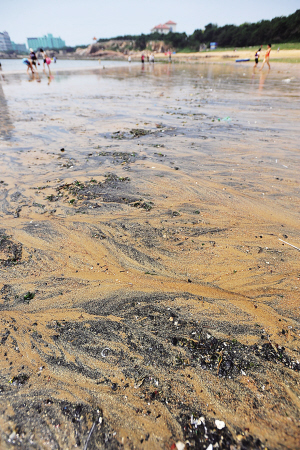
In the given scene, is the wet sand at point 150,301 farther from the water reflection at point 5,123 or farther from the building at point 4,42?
the building at point 4,42

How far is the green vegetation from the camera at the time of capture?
5184 cm

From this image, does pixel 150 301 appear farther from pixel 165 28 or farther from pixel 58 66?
pixel 165 28

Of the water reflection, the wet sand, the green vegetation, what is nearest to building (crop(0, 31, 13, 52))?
the green vegetation

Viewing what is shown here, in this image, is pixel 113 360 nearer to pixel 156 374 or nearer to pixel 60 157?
pixel 156 374

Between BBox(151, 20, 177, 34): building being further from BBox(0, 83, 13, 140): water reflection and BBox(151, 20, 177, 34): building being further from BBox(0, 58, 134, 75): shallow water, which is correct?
BBox(0, 83, 13, 140): water reflection

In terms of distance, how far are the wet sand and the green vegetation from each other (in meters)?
53.8

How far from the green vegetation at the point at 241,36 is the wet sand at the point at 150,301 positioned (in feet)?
176

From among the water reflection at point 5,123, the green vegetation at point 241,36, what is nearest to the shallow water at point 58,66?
the water reflection at point 5,123

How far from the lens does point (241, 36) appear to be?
63781 mm

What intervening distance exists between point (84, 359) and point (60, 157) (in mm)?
5322

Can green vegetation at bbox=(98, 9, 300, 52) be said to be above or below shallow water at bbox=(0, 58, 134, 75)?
above

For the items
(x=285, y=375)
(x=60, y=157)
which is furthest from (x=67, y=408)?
(x=60, y=157)

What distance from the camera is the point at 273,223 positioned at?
11.7 feet

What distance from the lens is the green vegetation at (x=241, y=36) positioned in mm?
51844
